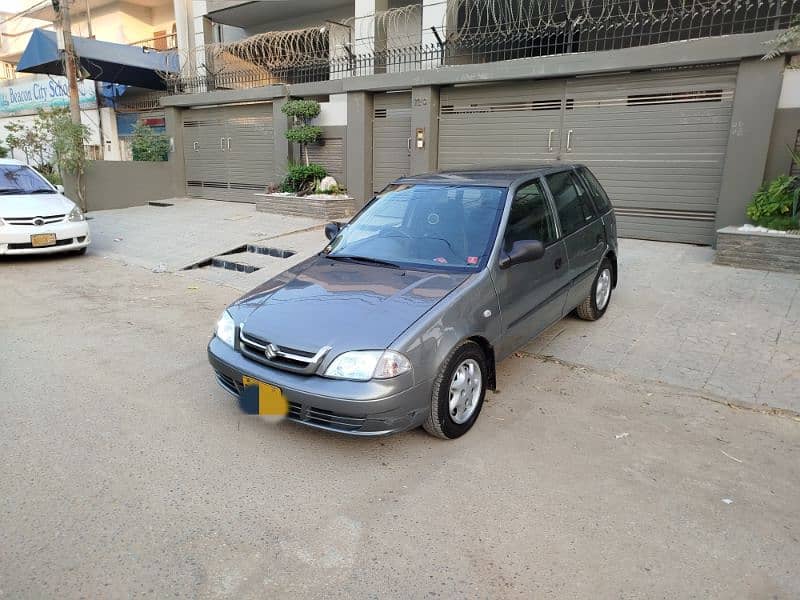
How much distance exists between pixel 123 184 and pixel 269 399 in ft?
47.4

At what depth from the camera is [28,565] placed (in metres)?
2.56

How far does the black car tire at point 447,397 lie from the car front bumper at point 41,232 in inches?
304

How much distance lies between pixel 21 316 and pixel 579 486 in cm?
612

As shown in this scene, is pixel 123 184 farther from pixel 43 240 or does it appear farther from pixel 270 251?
pixel 270 251

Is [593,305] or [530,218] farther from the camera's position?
[593,305]

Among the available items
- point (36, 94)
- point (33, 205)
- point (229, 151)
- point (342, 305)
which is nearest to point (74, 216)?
point (33, 205)

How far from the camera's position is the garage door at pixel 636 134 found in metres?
8.88

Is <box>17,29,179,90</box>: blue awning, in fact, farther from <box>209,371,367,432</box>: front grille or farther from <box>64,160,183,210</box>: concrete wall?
<box>209,371,367,432</box>: front grille

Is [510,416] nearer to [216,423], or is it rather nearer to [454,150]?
[216,423]

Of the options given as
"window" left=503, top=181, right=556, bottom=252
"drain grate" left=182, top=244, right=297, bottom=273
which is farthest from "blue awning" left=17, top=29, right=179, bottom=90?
"window" left=503, top=181, right=556, bottom=252

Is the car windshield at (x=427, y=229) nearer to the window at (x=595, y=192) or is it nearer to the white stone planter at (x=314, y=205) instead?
the window at (x=595, y=192)

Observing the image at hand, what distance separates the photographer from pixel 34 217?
8.57m

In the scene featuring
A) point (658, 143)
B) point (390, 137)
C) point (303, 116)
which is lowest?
point (658, 143)

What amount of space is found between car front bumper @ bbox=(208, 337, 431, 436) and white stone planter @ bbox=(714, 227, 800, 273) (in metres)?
6.26
